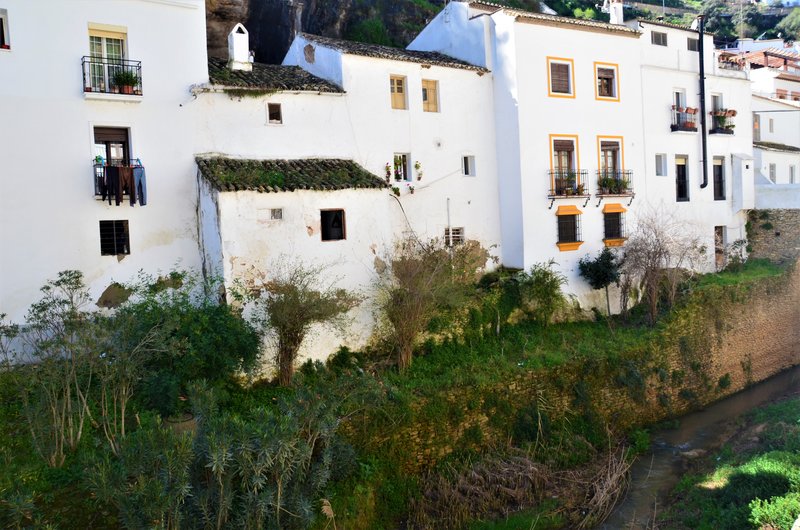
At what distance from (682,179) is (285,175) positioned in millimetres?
15727

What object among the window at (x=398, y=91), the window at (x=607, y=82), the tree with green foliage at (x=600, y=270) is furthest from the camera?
the window at (x=607, y=82)

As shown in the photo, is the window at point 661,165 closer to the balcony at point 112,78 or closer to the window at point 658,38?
the window at point 658,38

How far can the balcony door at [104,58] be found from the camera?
1598cm

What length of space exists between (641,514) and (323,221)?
10.0 m

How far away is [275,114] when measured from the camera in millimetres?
18328

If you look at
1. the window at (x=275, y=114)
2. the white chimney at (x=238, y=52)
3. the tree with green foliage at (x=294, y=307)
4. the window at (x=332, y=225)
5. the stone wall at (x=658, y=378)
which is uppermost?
the white chimney at (x=238, y=52)

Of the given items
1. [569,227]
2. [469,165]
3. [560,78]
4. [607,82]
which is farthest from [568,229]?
[607,82]

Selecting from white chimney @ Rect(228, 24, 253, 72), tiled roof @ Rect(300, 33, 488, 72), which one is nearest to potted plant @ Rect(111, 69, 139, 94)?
white chimney @ Rect(228, 24, 253, 72)

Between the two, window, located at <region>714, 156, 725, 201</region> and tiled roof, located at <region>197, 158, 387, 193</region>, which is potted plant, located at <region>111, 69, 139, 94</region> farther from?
window, located at <region>714, 156, 725, 201</region>

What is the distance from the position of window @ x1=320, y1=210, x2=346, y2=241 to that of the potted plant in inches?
207

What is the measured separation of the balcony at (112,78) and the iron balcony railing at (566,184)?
40.4 ft

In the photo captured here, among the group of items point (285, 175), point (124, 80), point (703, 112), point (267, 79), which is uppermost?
point (267, 79)

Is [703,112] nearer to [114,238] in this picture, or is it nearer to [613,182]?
[613,182]

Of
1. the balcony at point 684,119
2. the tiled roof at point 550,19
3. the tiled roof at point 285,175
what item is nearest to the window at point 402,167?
the tiled roof at point 285,175
